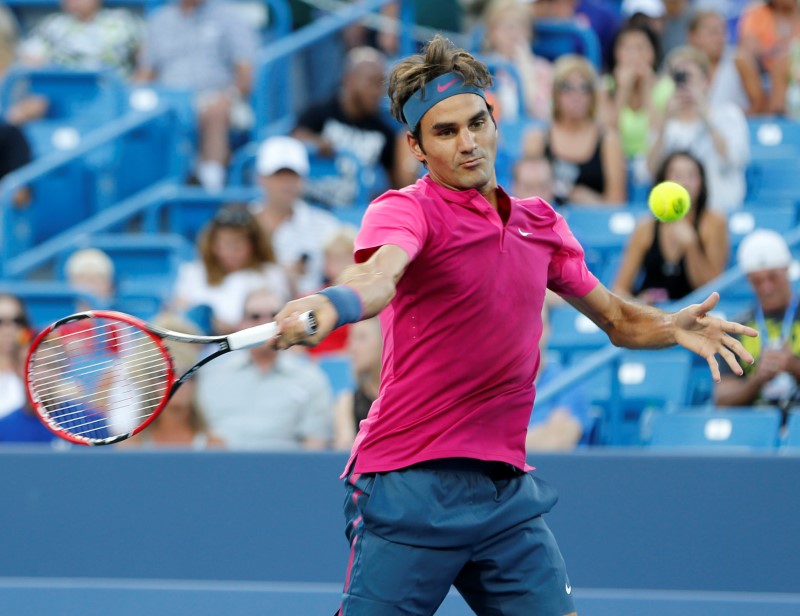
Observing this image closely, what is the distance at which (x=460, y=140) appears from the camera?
3113mm

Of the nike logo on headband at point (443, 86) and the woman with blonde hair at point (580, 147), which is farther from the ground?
the nike logo on headband at point (443, 86)

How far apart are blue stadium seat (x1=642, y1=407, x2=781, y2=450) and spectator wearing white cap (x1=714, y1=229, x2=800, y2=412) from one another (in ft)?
0.27

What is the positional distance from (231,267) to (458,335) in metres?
3.72

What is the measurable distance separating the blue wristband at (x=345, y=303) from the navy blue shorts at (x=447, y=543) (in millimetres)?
616

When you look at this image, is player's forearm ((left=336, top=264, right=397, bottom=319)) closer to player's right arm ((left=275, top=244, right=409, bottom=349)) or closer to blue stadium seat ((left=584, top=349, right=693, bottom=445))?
player's right arm ((left=275, top=244, right=409, bottom=349))

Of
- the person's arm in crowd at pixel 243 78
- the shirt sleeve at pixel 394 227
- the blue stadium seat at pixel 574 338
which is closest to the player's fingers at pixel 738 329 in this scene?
the shirt sleeve at pixel 394 227

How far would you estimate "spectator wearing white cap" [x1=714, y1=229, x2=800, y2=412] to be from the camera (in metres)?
5.37

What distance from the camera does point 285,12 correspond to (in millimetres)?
9414

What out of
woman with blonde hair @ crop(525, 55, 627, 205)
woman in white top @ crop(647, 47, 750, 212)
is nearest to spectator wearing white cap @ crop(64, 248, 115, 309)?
woman with blonde hair @ crop(525, 55, 627, 205)

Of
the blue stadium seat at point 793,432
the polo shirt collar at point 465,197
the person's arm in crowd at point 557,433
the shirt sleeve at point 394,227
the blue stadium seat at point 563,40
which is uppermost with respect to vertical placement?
the blue stadium seat at point 563,40

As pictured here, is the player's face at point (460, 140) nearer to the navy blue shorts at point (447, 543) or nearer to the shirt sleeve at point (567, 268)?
the shirt sleeve at point (567, 268)

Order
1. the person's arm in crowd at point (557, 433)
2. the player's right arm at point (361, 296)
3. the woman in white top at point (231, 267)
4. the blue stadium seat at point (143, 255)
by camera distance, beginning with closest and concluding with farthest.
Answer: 1. the player's right arm at point (361, 296)
2. the person's arm in crowd at point (557, 433)
3. the woman in white top at point (231, 267)
4. the blue stadium seat at point (143, 255)

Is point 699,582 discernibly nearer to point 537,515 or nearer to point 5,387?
point 537,515

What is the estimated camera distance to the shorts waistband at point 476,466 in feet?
10.5
